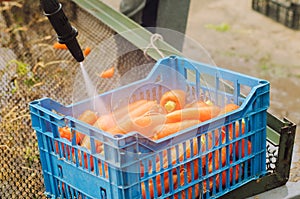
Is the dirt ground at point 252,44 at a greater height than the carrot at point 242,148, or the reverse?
the carrot at point 242,148

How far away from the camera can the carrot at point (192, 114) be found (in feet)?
6.33

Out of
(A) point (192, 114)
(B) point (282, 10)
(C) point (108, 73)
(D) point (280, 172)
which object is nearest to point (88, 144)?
(A) point (192, 114)

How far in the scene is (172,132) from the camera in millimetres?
1862

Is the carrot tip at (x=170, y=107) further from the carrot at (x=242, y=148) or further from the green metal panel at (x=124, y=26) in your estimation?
the green metal panel at (x=124, y=26)

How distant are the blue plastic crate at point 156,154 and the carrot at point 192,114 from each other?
9 cm

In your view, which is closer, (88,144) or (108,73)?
(88,144)

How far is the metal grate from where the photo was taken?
8.14 ft

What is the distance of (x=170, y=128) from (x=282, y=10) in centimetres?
430

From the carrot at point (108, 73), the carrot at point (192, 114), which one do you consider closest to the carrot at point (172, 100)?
the carrot at point (192, 114)

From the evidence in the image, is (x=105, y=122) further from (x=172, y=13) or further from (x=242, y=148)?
(x=172, y=13)

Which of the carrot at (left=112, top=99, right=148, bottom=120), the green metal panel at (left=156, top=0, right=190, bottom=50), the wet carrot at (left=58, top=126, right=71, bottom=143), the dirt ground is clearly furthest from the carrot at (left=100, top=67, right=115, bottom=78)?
the dirt ground

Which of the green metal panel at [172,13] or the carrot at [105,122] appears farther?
the green metal panel at [172,13]

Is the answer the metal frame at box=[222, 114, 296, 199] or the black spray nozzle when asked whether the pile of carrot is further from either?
the black spray nozzle

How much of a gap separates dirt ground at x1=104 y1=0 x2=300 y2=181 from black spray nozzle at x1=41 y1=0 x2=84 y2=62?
2.61 meters
